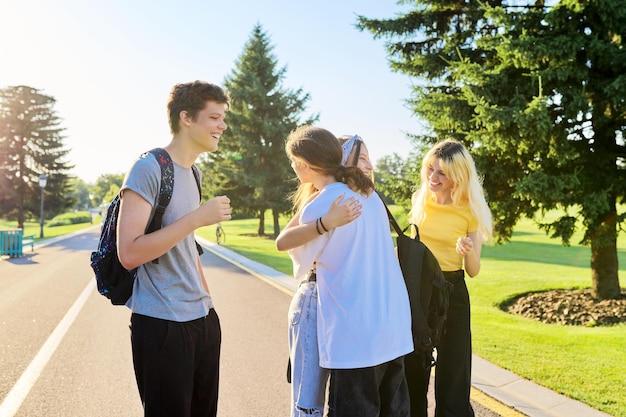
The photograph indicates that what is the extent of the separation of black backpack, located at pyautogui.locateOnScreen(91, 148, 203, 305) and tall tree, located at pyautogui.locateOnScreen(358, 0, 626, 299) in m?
6.83

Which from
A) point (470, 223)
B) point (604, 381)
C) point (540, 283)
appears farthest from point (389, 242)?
point (540, 283)

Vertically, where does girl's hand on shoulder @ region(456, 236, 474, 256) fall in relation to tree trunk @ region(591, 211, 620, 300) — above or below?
above

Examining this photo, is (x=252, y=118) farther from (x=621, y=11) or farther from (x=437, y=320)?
(x=437, y=320)

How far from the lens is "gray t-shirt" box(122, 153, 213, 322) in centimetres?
217

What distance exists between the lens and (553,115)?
29.0 feet

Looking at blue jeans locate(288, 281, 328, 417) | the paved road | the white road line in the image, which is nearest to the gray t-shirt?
blue jeans locate(288, 281, 328, 417)

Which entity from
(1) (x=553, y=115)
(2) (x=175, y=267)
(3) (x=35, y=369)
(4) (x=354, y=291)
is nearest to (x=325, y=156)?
(4) (x=354, y=291)

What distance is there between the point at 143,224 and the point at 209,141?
21.0 inches

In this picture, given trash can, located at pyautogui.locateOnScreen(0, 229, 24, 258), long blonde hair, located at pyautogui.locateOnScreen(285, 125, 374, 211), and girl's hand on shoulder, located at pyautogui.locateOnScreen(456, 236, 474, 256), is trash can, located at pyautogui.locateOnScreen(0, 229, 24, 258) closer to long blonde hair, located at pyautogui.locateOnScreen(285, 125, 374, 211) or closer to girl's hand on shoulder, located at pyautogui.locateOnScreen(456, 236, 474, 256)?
girl's hand on shoulder, located at pyautogui.locateOnScreen(456, 236, 474, 256)

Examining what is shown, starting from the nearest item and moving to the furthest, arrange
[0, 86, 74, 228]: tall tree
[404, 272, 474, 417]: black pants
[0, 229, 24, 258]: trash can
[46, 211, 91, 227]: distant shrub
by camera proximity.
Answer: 1. [404, 272, 474, 417]: black pants
2. [0, 229, 24, 258]: trash can
3. [0, 86, 74, 228]: tall tree
4. [46, 211, 91, 227]: distant shrub

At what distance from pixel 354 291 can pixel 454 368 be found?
1.60 metres

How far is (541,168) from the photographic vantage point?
873 centimetres

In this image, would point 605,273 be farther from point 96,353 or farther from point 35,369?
point 35,369

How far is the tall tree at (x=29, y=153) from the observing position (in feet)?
170
